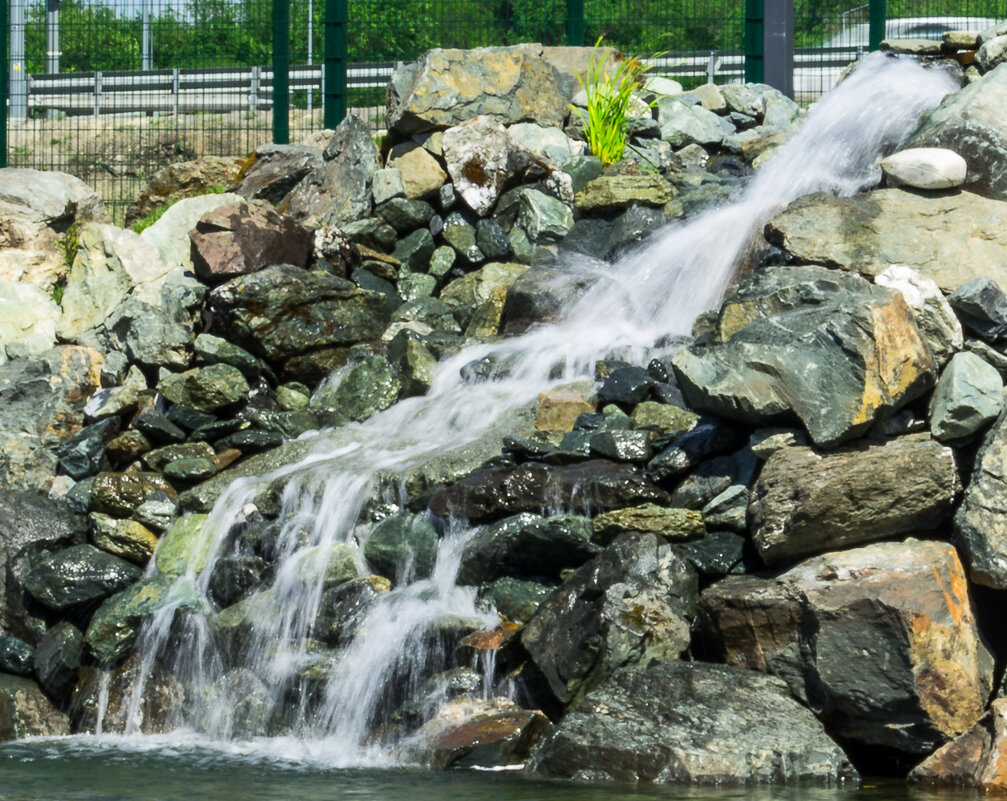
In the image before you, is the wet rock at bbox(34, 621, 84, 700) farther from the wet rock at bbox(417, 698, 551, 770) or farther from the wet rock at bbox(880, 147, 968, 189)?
the wet rock at bbox(880, 147, 968, 189)

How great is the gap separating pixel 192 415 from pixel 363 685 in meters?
3.15

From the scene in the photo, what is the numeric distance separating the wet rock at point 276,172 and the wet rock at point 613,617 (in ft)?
22.4

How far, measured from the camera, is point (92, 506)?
790 centimetres

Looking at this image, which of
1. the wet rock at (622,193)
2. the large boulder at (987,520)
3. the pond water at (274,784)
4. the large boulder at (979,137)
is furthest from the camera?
the wet rock at (622,193)

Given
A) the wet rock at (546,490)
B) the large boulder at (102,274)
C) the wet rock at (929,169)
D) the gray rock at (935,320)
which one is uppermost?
the wet rock at (929,169)

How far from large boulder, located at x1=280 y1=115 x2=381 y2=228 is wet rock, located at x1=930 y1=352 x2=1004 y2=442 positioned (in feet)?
20.5

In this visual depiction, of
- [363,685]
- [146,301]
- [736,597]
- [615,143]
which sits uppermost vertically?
[615,143]

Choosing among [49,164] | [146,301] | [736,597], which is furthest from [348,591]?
[49,164]

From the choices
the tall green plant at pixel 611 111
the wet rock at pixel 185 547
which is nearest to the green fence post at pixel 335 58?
the tall green plant at pixel 611 111

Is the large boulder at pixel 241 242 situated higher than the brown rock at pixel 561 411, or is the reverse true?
the large boulder at pixel 241 242

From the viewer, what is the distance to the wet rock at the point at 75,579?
716 cm

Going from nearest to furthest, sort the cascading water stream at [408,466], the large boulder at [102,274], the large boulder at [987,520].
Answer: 1. the large boulder at [987,520]
2. the cascading water stream at [408,466]
3. the large boulder at [102,274]

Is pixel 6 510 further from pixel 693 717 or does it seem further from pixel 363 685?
pixel 693 717

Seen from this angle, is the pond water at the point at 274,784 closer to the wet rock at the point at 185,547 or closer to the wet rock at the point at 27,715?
the wet rock at the point at 27,715
